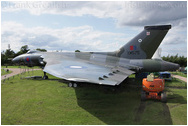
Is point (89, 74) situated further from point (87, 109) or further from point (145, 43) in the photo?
point (145, 43)

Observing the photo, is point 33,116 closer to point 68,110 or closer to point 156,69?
point 68,110

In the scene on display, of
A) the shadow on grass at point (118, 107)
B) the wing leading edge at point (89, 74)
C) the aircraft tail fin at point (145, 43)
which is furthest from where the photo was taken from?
the aircraft tail fin at point (145, 43)

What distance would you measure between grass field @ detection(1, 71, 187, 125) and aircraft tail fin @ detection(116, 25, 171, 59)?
178 inches

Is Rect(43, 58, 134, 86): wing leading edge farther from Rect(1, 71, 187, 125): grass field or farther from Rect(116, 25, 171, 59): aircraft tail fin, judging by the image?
Rect(116, 25, 171, 59): aircraft tail fin

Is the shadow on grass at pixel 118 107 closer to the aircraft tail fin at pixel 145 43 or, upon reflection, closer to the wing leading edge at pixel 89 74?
the wing leading edge at pixel 89 74

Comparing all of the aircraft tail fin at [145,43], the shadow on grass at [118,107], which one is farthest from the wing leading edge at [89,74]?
the aircraft tail fin at [145,43]

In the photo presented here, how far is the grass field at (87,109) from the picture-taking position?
23.8ft

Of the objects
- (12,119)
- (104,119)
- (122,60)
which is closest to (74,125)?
(104,119)

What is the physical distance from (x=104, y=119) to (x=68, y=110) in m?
2.44

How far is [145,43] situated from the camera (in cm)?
1378

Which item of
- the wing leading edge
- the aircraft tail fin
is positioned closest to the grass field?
the wing leading edge

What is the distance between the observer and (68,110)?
8.43 metres

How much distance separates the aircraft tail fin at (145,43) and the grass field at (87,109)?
4525 millimetres

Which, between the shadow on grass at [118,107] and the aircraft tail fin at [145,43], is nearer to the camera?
the shadow on grass at [118,107]
